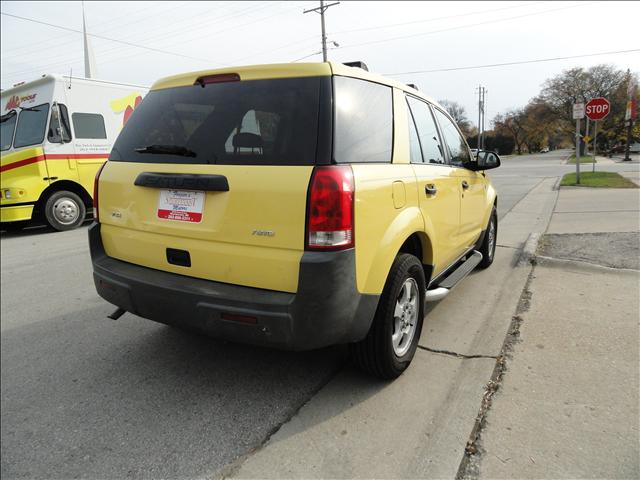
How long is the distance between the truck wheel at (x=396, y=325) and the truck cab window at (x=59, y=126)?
29.4 ft

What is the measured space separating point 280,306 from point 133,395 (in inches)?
50.1

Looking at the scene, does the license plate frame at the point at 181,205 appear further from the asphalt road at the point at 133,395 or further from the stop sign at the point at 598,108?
the stop sign at the point at 598,108

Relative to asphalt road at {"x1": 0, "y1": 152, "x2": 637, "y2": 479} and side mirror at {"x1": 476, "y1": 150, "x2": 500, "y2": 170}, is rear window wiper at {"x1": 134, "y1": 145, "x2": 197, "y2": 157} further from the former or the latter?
side mirror at {"x1": 476, "y1": 150, "x2": 500, "y2": 170}

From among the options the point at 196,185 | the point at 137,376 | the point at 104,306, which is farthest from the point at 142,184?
the point at 104,306

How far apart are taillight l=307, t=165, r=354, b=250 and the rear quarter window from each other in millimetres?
139

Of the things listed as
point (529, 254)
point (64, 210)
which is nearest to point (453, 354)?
point (529, 254)

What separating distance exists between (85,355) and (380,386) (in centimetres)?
218

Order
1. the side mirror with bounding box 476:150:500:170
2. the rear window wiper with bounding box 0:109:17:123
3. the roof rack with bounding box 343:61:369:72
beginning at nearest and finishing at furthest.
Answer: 1. the roof rack with bounding box 343:61:369:72
2. the side mirror with bounding box 476:150:500:170
3. the rear window wiper with bounding box 0:109:17:123

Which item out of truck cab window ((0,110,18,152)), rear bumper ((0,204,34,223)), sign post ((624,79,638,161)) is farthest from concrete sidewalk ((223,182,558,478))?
truck cab window ((0,110,18,152))

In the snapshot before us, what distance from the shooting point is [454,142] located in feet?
13.2

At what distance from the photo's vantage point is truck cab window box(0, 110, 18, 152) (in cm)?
927

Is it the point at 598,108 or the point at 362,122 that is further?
the point at 598,108

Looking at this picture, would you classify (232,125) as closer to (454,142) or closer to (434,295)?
(434,295)

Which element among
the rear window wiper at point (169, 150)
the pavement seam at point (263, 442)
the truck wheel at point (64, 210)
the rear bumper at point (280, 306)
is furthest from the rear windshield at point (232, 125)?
the truck wheel at point (64, 210)
